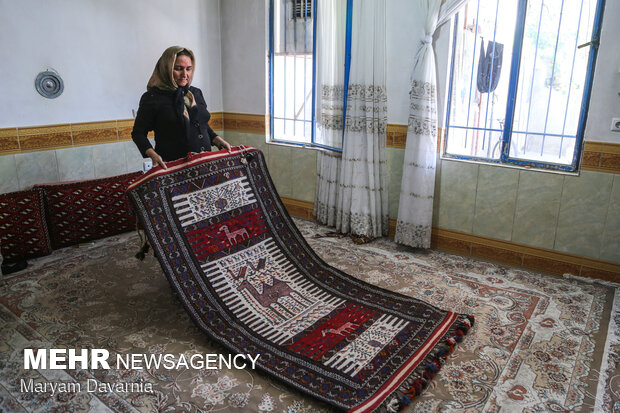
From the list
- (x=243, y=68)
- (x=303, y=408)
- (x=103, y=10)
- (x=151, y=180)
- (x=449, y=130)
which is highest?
(x=103, y=10)

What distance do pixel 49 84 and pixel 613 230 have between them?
4369 mm

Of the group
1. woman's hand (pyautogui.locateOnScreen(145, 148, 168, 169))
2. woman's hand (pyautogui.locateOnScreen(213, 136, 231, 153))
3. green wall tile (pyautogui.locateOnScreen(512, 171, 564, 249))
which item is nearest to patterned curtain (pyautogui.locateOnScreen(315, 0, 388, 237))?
green wall tile (pyautogui.locateOnScreen(512, 171, 564, 249))

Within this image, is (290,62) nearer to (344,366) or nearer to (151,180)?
(151,180)

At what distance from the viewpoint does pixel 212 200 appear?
9.68 ft

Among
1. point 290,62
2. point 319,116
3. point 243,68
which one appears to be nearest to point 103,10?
point 243,68

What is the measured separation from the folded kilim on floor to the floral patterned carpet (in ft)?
0.35

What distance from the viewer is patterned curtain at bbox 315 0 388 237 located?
12.4ft

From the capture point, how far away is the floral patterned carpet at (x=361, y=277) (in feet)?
6.75

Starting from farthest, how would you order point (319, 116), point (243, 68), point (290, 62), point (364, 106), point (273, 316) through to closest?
1. point (243, 68)
2. point (290, 62)
3. point (319, 116)
4. point (364, 106)
5. point (273, 316)

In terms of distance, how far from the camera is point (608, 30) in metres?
2.96

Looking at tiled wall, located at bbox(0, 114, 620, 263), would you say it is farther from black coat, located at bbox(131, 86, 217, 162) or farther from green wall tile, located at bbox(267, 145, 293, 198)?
black coat, located at bbox(131, 86, 217, 162)

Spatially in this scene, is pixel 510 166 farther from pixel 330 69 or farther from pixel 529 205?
pixel 330 69

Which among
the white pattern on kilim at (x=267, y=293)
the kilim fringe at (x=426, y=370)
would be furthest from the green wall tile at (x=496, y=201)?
the white pattern on kilim at (x=267, y=293)

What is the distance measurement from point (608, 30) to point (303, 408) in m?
2.97
